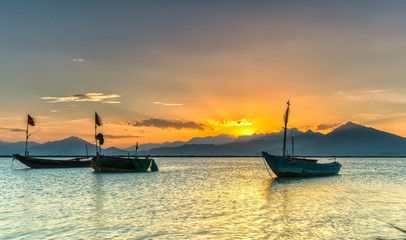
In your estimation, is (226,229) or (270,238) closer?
(270,238)

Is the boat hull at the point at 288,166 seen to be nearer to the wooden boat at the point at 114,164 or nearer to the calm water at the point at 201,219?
the calm water at the point at 201,219

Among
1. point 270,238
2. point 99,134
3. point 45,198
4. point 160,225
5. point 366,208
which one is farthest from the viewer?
point 99,134

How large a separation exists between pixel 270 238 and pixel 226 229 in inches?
103

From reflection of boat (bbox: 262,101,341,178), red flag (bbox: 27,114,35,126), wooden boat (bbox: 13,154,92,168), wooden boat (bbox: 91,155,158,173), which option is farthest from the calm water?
wooden boat (bbox: 13,154,92,168)

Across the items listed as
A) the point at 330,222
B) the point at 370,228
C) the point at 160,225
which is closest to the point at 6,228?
the point at 160,225

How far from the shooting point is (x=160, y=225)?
19094 mm

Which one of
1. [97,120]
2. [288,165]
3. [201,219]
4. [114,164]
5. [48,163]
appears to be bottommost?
[201,219]

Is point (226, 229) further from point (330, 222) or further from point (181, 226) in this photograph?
point (330, 222)

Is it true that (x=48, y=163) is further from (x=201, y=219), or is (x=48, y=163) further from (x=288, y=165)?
(x=201, y=219)

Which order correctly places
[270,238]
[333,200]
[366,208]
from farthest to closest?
[333,200], [366,208], [270,238]

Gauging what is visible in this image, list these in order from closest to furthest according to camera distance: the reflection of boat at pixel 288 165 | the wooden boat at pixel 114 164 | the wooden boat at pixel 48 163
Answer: the reflection of boat at pixel 288 165 → the wooden boat at pixel 114 164 → the wooden boat at pixel 48 163

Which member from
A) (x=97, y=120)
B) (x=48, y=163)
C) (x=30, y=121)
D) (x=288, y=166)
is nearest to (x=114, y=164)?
(x=97, y=120)

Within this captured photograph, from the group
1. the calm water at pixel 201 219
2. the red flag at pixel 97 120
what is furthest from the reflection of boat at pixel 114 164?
the calm water at pixel 201 219

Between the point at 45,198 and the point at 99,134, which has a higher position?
the point at 99,134
